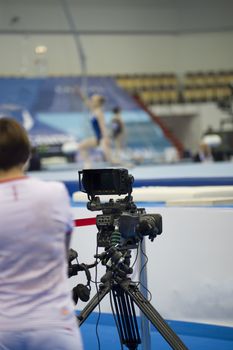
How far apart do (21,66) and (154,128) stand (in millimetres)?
4756

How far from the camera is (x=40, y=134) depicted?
18016 millimetres

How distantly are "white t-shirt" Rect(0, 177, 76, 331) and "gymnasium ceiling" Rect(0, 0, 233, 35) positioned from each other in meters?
20.0

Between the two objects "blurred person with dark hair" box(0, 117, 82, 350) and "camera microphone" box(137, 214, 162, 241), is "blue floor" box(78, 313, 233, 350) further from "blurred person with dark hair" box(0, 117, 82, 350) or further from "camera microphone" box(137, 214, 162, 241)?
"blurred person with dark hair" box(0, 117, 82, 350)

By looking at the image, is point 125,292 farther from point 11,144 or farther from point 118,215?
point 11,144

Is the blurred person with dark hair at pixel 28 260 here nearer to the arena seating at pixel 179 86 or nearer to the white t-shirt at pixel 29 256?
the white t-shirt at pixel 29 256

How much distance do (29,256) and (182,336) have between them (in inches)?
108

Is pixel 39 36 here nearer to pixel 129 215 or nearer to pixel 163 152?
pixel 163 152

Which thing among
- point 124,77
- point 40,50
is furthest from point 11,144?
point 124,77

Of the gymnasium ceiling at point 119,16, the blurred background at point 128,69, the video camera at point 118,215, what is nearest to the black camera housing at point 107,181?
the video camera at point 118,215

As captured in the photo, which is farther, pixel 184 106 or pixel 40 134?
pixel 184 106

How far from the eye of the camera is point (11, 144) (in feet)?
6.50

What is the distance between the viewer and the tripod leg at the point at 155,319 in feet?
9.95

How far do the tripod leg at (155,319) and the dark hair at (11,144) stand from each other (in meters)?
1.27

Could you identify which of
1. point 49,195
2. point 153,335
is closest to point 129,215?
point 49,195
